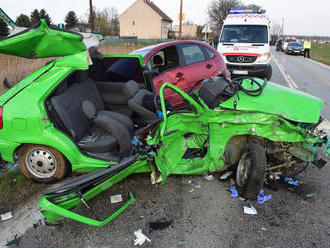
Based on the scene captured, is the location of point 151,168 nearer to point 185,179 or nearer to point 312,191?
point 185,179

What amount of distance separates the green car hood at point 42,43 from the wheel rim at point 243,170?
2.45 meters

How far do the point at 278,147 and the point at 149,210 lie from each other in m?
1.71

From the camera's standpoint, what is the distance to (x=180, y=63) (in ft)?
20.7

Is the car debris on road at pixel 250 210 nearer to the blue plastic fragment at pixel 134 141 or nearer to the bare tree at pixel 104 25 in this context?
the blue plastic fragment at pixel 134 141

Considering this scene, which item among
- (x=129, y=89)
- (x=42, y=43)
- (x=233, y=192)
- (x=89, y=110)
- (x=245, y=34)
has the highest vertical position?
(x=245, y=34)

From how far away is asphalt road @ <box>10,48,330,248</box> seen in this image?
2703 mm

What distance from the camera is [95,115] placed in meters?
3.70

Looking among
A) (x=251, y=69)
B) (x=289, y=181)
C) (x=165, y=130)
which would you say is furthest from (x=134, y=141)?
(x=251, y=69)

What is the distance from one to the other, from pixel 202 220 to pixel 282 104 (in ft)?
5.34

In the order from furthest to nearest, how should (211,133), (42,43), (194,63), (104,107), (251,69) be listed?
(251,69) → (194,63) → (104,107) → (211,133) → (42,43)

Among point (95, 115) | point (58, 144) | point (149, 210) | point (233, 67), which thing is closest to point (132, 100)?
point (95, 115)

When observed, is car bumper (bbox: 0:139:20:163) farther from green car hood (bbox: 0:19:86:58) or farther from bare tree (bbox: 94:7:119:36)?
bare tree (bbox: 94:7:119:36)

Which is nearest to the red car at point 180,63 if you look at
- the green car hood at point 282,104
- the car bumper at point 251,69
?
the green car hood at point 282,104

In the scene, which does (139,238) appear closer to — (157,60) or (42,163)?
(42,163)
